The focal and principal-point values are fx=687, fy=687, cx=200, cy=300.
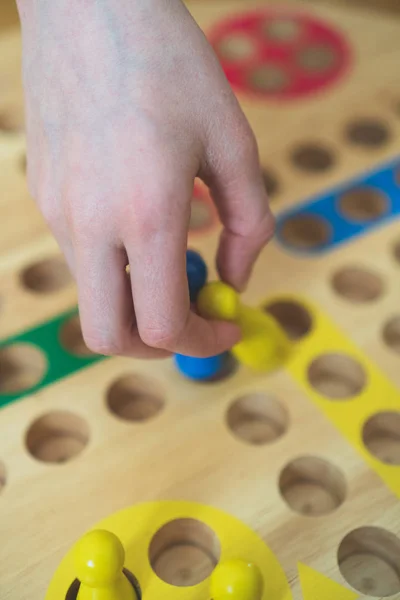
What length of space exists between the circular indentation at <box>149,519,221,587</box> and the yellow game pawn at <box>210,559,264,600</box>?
0.15 feet

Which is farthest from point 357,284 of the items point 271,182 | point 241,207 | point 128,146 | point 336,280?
point 128,146

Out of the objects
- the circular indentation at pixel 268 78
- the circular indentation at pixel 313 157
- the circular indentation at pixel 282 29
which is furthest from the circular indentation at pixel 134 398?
the circular indentation at pixel 282 29

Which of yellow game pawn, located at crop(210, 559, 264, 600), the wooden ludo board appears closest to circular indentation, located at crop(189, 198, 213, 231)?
the wooden ludo board

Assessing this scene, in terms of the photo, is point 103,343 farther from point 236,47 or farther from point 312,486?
point 236,47

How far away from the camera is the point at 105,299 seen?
1.35ft

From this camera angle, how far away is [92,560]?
15.6 inches

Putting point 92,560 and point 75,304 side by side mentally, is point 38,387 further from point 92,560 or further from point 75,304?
point 92,560

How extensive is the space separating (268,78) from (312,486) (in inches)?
20.9

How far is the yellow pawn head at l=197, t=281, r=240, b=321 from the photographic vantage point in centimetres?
49

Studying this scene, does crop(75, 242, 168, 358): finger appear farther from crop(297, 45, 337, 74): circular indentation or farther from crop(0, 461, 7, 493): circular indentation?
crop(297, 45, 337, 74): circular indentation

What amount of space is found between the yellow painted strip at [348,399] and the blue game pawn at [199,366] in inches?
2.4

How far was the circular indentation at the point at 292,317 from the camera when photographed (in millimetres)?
623

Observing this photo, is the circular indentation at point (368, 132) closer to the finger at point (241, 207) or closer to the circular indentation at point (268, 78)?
the circular indentation at point (268, 78)

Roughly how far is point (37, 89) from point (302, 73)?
49 cm
